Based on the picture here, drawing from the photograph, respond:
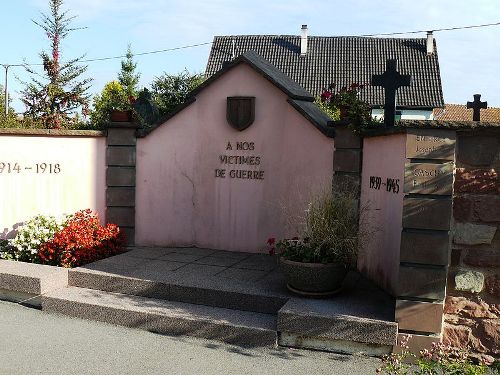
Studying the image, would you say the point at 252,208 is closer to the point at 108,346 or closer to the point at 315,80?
the point at 108,346

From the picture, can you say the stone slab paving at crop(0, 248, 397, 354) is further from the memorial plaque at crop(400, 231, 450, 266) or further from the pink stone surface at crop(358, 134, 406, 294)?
the memorial plaque at crop(400, 231, 450, 266)

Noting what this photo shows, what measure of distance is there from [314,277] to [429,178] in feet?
4.94

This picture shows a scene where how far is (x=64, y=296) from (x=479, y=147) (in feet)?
14.5

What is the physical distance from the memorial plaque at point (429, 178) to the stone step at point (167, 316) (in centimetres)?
181

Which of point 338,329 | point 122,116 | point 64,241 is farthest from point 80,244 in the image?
point 338,329

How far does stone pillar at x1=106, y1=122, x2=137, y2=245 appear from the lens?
7.85m

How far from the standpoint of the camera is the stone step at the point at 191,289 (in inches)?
210

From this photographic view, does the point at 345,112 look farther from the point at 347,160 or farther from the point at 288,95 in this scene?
the point at 288,95

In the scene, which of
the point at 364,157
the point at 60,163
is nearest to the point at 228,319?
the point at 364,157

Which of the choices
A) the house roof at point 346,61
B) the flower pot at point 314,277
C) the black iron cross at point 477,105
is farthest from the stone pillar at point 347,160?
the house roof at point 346,61

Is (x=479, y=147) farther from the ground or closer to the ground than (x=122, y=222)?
farther from the ground

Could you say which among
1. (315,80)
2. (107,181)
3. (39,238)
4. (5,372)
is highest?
(315,80)

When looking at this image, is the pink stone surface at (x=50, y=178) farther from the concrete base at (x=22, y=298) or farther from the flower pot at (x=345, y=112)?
the flower pot at (x=345, y=112)

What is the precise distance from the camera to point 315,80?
89.9 feet
